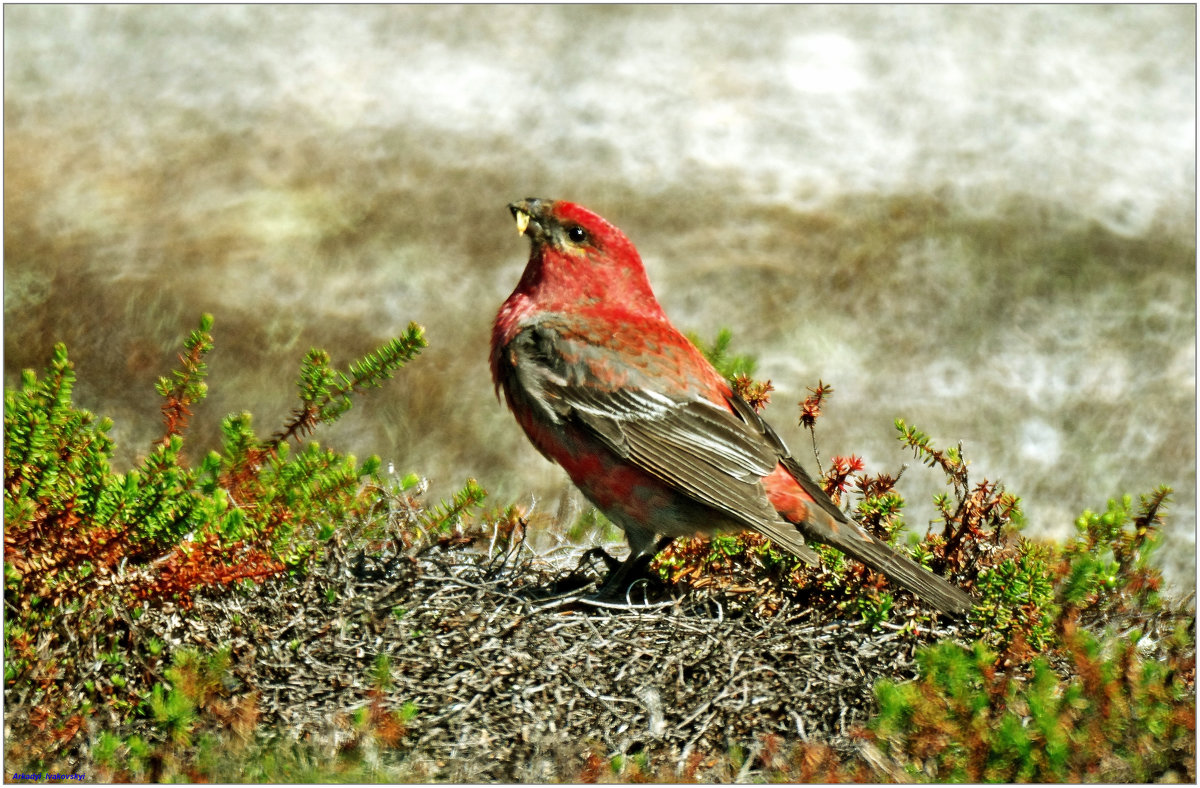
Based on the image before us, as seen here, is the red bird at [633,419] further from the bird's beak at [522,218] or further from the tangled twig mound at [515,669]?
the tangled twig mound at [515,669]

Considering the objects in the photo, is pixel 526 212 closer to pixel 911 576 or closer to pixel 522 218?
pixel 522 218

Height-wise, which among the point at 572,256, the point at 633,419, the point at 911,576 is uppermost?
the point at 572,256

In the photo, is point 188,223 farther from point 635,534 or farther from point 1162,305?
point 1162,305

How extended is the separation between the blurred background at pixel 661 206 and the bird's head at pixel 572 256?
161 centimetres

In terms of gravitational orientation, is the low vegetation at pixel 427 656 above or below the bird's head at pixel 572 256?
below

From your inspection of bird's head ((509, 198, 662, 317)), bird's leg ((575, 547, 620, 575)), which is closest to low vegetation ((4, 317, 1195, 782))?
bird's leg ((575, 547, 620, 575))

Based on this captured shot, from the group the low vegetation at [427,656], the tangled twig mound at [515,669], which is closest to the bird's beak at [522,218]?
the low vegetation at [427,656]

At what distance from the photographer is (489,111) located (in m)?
7.73

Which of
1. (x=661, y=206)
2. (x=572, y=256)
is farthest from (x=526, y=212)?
(x=661, y=206)

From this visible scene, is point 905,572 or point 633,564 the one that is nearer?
point 905,572

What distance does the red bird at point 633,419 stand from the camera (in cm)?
365

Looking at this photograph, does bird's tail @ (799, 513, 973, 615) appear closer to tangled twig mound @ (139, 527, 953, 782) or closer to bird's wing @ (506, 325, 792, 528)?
tangled twig mound @ (139, 527, 953, 782)

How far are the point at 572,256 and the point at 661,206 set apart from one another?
3.29m

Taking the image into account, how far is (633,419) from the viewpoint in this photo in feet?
12.7
